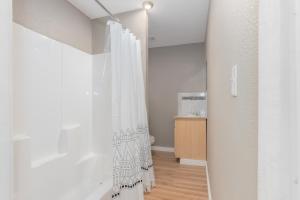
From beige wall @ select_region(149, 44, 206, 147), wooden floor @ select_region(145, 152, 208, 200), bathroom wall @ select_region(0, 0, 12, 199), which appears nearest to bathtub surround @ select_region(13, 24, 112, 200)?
bathroom wall @ select_region(0, 0, 12, 199)

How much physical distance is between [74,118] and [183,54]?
281cm

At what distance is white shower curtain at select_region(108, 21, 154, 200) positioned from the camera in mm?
1792

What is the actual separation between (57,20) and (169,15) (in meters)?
1.51

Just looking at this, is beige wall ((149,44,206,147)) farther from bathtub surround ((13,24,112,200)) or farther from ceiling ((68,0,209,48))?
bathtub surround ((13,24,112,200))

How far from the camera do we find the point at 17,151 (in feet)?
4.48

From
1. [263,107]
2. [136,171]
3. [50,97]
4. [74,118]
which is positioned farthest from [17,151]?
[263,107]

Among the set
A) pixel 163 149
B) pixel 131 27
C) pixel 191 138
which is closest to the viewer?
pixel 131 27

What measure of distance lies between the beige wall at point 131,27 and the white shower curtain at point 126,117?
0.21 metres

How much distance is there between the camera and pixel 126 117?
1.90 m

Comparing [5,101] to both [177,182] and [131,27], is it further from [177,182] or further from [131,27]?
[177,182]

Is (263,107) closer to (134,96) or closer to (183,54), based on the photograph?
(134,96)

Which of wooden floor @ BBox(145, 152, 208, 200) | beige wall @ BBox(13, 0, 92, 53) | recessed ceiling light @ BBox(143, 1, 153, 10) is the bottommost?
wooden floor @ BBox(145, 152, 208, 200)

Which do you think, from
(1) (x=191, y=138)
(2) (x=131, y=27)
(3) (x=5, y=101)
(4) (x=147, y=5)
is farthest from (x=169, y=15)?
(3) (x=5, y=101)

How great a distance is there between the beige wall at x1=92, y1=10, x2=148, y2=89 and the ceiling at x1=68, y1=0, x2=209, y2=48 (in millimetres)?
72
